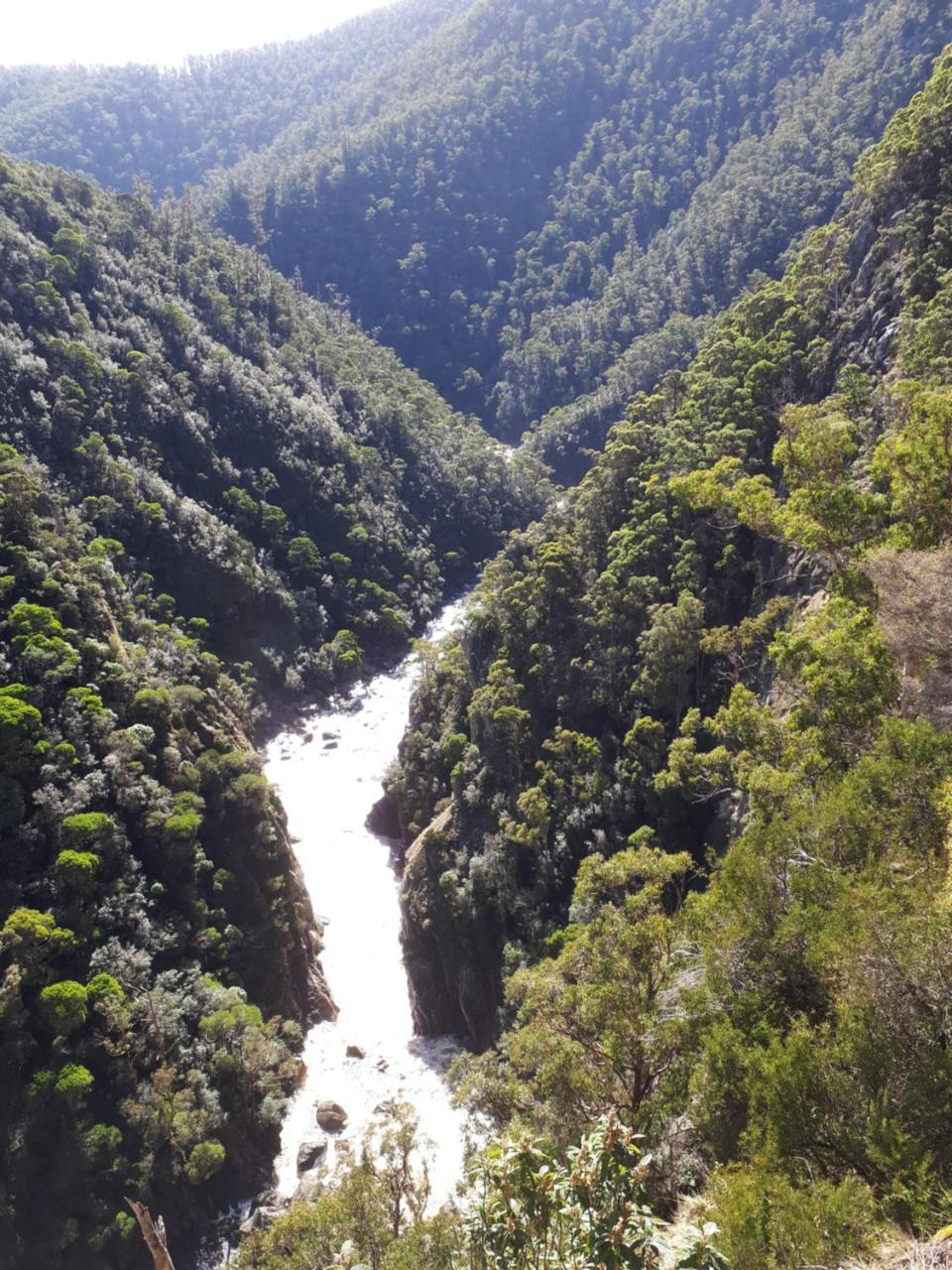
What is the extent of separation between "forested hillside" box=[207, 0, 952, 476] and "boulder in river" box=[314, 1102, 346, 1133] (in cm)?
7739

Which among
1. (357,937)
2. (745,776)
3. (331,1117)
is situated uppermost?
(745,776)

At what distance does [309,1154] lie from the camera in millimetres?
27922

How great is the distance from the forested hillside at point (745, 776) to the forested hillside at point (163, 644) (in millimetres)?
8589

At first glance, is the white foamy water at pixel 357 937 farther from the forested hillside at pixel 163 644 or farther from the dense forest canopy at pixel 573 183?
the dense forest canopy at pixel 573 183

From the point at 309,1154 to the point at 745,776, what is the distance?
20.8 m

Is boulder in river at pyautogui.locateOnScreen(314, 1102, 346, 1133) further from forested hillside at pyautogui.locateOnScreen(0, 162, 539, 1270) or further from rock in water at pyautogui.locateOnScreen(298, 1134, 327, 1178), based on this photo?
forested hillside at pyautogui.locateOnScreen(0, 162, 539, 1270)

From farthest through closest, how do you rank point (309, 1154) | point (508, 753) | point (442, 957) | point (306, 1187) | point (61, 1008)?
point (508, 753)
point (442, 957)
point (309, 1154)
point (306, 1187)
point (61, 1008)

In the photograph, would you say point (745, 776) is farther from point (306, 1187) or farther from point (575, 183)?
point (575, 183)

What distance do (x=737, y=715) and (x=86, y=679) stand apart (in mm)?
25523

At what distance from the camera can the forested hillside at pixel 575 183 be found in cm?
10131

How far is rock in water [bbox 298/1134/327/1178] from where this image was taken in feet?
90.8

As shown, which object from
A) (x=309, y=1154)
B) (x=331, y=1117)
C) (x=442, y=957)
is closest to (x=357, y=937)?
(x=442, y=957)

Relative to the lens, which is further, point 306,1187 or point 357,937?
point 357,937

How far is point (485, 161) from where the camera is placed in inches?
5664
